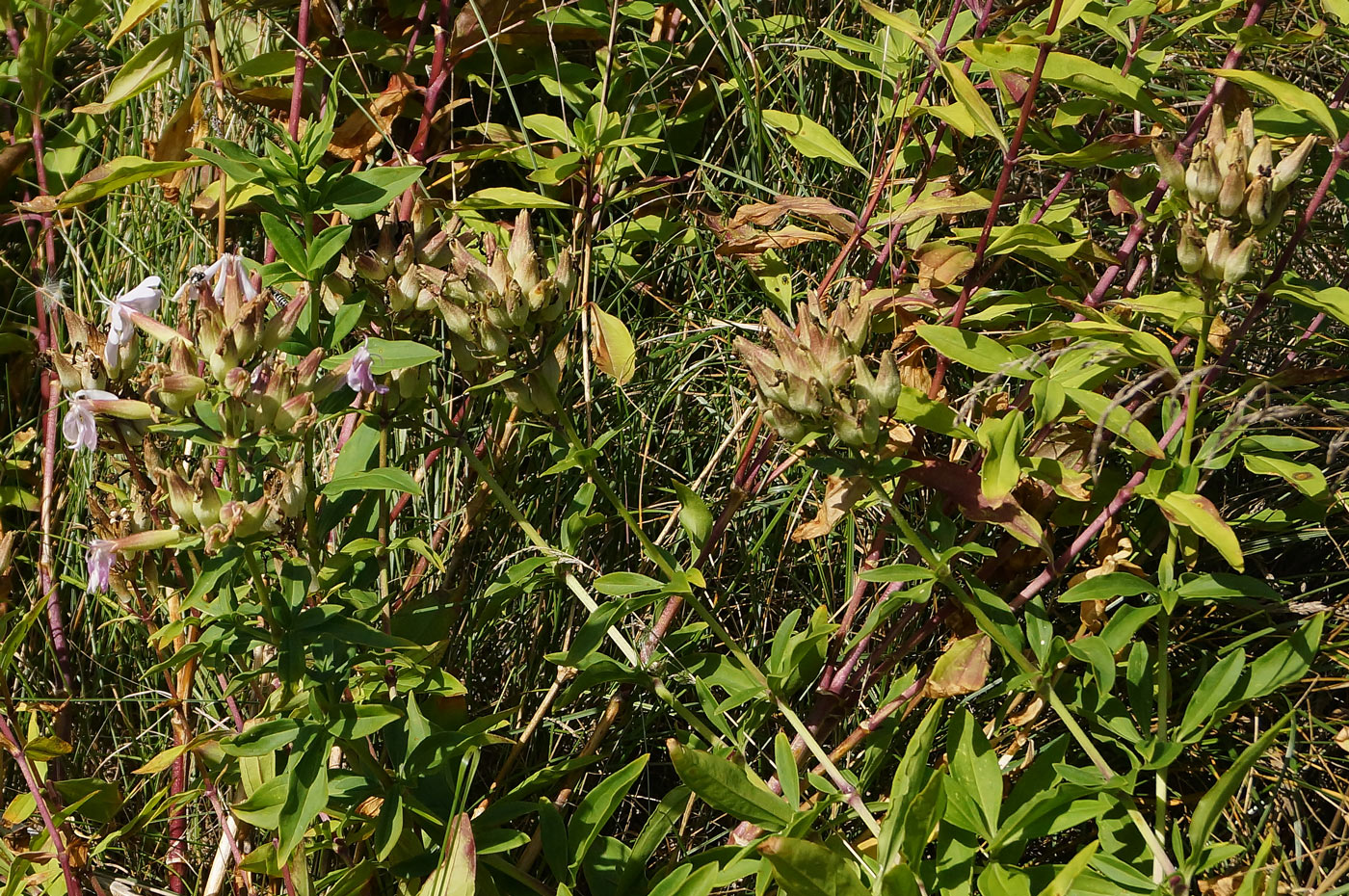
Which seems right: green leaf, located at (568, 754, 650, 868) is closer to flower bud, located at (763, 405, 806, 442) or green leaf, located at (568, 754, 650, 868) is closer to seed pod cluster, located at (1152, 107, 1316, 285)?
flower bud, located at (763, 405, 806, 442)

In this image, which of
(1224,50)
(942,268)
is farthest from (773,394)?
(1224,50)

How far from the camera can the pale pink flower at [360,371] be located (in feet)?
4.59

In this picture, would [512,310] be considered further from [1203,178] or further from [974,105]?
[1203,178]

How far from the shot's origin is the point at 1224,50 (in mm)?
2354

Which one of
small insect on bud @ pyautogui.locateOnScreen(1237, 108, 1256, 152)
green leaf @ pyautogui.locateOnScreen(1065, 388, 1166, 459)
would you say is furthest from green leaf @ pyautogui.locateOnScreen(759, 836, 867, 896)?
small insect on bud @ pyautogui.locateOnScreen(1237, 108, 1256, 152)

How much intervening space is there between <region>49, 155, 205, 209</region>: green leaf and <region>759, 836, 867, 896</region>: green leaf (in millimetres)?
1285

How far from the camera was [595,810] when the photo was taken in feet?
5.21

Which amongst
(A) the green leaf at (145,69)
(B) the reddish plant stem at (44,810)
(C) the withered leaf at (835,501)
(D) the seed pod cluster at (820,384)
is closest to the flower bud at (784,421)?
(D) the seed pod cluster at (820,384)

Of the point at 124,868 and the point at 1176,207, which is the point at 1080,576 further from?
the point at 124,868

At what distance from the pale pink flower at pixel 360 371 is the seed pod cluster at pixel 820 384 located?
45 cm

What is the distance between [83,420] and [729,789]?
2.99ft

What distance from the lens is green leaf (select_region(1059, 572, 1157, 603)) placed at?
1.54 meters

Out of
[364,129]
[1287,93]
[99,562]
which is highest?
[1287,93]

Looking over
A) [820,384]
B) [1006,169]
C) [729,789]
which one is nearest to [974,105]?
[1006,169]
